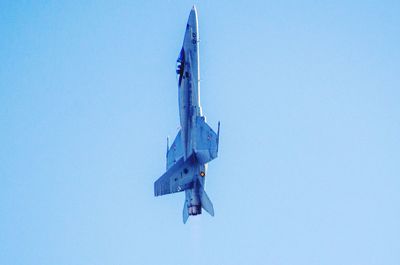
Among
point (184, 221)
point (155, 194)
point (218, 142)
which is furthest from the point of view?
point (184, 221)

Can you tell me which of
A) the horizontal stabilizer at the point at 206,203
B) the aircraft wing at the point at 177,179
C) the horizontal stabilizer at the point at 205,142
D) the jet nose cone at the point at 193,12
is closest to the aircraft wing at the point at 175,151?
the aircraft wing at the point at 177,179

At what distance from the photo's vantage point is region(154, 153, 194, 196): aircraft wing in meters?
37.4

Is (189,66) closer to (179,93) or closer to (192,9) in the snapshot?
(179,93)

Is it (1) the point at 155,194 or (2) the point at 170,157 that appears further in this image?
(2) the point at 170,157

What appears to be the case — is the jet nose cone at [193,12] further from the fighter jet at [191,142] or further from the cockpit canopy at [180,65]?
the cockpit canopy at [180,65]

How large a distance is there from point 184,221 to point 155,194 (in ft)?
15.7

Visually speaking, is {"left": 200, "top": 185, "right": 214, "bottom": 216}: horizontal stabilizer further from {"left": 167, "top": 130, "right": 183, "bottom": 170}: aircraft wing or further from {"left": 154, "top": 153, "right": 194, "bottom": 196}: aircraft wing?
{"left": 167, "top": 130, "right": 183, "bottom": 170}: aircraft wing

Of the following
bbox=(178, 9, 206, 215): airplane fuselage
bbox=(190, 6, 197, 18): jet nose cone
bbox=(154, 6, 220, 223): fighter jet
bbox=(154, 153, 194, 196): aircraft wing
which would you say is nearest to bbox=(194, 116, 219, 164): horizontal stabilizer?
bbox=(154, 6, 220, 223): fighter jet

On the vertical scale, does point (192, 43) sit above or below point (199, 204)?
above

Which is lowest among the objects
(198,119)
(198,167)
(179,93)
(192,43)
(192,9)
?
(198,167)

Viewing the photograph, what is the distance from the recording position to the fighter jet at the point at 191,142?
1438 inches

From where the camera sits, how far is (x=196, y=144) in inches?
1438

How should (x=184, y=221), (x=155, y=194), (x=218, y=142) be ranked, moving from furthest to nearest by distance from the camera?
(x=184, y=221) < (x=155, y=194) < (x=218, y=142)

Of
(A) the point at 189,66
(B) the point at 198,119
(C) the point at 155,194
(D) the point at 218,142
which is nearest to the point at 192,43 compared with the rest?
(A) the point at 189,66
